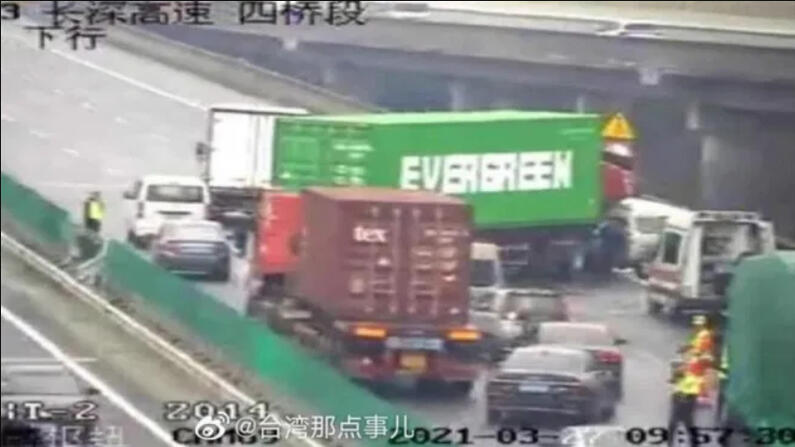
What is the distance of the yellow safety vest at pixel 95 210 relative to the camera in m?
6.58

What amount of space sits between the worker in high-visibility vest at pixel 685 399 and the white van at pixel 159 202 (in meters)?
1.34

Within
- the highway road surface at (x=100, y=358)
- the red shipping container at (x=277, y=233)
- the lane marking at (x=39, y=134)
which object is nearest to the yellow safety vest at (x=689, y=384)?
the red shipping container at (x=277, y=233)

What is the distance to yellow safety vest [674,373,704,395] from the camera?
5586mm

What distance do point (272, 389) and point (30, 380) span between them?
717 millimetres

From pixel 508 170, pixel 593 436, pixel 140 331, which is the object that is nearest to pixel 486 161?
pixel 508 170

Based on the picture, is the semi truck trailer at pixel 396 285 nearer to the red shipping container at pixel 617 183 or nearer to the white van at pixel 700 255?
the red shipping container at pixel 617 183

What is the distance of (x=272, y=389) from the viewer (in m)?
5.85

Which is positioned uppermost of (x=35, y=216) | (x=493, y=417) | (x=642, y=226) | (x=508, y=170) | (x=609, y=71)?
(x=609, y=71)

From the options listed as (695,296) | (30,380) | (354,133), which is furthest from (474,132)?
(30,380)

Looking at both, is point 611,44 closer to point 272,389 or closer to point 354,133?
point 354,133

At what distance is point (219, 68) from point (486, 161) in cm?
89

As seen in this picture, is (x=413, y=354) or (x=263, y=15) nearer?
(x=413, y=354)

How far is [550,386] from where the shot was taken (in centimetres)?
568

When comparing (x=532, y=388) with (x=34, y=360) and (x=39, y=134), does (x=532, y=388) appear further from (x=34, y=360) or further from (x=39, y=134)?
(x=39, y=134)
